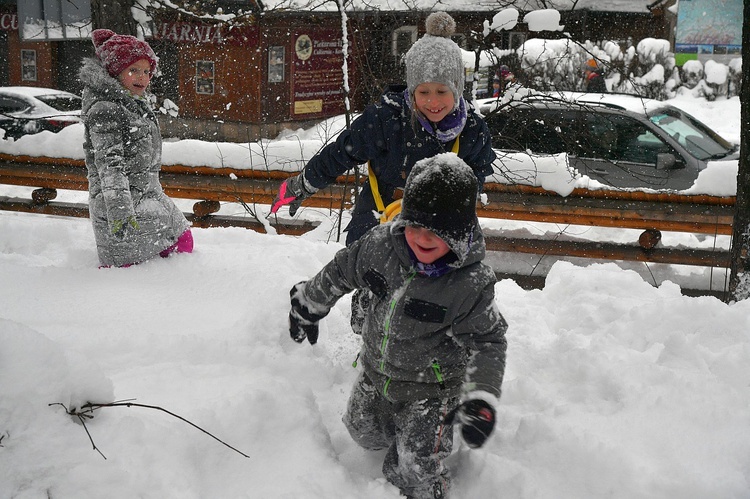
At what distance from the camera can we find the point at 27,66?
21547 millimetres

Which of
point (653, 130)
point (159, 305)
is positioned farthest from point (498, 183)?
point (159, 305)

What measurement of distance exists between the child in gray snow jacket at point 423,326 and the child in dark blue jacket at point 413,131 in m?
0.64

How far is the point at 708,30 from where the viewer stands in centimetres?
2002

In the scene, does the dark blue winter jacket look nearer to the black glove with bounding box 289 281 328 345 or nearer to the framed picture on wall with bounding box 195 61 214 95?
the black glove with bounding box 289 281 328 345

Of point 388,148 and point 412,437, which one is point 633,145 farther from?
point 412,437

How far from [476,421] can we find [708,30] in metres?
21.2

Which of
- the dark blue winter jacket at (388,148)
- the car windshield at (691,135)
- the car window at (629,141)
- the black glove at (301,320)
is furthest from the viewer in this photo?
the car windshield at (691,135)

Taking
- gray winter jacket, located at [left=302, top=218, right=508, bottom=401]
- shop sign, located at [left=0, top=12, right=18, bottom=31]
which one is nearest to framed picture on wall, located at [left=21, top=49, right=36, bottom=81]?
shop sign, located at [left=0, top=12, right=18, bottom=31]

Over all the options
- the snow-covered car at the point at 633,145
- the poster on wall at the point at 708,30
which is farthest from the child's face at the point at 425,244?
the poster on wall at the point at 708,30

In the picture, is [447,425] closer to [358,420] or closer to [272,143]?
[358,420]

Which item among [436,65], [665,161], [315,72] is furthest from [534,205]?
[315,72]

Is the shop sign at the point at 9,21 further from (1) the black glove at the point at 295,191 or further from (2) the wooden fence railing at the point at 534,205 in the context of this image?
(1) the black glove at the point at 295,191

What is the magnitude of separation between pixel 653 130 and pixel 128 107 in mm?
5986

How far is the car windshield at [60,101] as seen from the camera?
1533 cm
